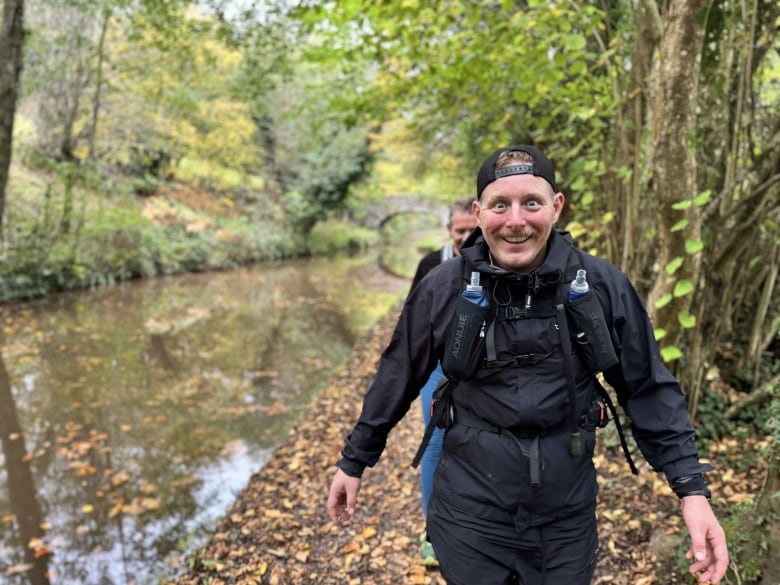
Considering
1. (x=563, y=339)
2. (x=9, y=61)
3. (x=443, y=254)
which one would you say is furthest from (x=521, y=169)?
(x=9, y=61)

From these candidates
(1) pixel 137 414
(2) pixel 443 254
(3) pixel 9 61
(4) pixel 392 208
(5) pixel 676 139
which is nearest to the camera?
(5) pixel 676 139

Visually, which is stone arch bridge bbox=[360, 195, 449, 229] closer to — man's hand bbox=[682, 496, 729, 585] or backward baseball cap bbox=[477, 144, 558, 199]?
backward baseball cap bbox=[477, 144, 558, 199]

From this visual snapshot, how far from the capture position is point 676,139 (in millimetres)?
3328


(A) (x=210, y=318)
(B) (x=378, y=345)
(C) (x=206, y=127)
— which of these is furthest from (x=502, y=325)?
(C) (x=206, y=127)

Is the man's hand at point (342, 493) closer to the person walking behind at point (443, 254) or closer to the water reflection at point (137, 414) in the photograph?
the person walking behind at point (443, 254)

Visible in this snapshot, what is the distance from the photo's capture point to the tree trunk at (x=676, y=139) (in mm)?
3184

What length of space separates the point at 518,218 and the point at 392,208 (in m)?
35.8

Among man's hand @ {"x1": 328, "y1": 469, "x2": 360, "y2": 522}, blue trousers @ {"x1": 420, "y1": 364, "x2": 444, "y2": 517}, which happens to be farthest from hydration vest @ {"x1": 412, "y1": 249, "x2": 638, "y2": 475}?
blue trousers @ {"x1": 420, "y1": 364, "x2": 444, "y2": 517}

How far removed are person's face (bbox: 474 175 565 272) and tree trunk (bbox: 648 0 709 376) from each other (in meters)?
1.91

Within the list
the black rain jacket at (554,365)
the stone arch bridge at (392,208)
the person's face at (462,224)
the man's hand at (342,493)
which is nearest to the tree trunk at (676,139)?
the person's face at (462,224)

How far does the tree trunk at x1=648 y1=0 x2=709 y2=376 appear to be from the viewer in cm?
318

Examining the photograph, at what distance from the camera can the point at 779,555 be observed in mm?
2344

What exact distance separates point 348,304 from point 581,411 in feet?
51.2

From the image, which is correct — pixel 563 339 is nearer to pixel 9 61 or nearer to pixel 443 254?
pixel 443 254
